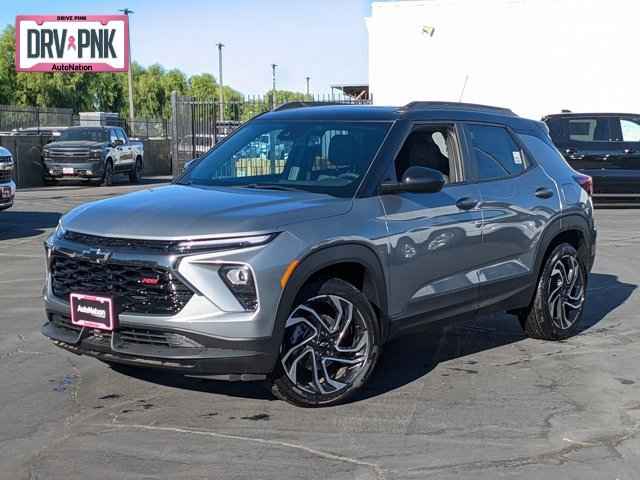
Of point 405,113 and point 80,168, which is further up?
point 405,113

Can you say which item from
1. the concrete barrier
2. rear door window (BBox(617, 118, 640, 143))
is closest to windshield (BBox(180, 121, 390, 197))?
rear door window (BBox(617, 118, 640, 143))

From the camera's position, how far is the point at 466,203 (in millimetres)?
6406

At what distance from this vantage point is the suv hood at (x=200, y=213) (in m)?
5.05

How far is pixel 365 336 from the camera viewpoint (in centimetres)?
565

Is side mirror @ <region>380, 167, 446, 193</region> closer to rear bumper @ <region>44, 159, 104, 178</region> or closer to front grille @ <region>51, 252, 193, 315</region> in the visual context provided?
front grille @ <region>51, 252, 193, 315</region>

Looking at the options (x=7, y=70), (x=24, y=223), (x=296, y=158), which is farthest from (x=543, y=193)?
(x=7, y=70)

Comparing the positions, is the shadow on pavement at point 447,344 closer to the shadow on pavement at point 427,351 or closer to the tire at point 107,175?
the shadow on pavement at point 427,351

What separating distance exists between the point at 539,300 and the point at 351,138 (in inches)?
85.2

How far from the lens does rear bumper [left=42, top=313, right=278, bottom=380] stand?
16.5 ft

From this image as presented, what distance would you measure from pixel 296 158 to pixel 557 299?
8.38ft

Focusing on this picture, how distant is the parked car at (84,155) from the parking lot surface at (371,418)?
64.6ft

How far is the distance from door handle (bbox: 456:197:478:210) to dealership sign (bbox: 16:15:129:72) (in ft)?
104

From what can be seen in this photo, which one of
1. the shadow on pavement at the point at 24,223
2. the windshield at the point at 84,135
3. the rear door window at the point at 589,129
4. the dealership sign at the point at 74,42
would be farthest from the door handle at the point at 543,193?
the dealership sign at the point at 74,42

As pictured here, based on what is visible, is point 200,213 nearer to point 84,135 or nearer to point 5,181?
point 5,181
